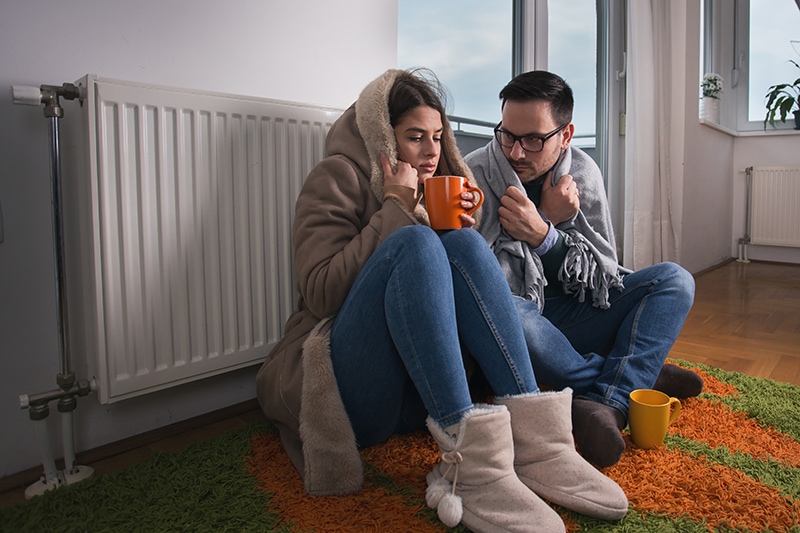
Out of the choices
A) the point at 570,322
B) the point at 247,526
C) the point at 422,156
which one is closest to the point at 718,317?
the point at 570,322

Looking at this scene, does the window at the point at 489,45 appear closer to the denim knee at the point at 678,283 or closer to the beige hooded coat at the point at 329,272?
the beige hooded coat at the point at 329,272

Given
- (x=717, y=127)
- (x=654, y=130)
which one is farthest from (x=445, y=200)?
(x=717, y=127)

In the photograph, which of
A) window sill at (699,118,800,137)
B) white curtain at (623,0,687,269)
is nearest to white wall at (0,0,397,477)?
white curtain at (623,0,687,269)

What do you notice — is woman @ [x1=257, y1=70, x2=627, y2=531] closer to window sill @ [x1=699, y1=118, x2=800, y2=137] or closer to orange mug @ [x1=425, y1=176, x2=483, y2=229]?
orange mug @ [x1=425, y1=176, x2=483, y2=229]

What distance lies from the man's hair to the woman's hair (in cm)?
17

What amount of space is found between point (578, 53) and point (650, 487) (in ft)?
8.15

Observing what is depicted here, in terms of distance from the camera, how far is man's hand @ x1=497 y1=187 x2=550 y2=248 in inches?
47.2

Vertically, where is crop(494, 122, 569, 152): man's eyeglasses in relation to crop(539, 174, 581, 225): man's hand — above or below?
above

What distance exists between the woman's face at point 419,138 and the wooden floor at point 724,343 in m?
0.68

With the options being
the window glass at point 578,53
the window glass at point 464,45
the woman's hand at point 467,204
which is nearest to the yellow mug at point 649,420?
the woman's hand at point 467,204

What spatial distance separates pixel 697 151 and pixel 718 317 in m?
1.45

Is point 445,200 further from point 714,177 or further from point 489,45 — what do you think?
point 714,177

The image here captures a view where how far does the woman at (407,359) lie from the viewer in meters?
0.83

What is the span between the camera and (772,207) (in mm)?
3967
